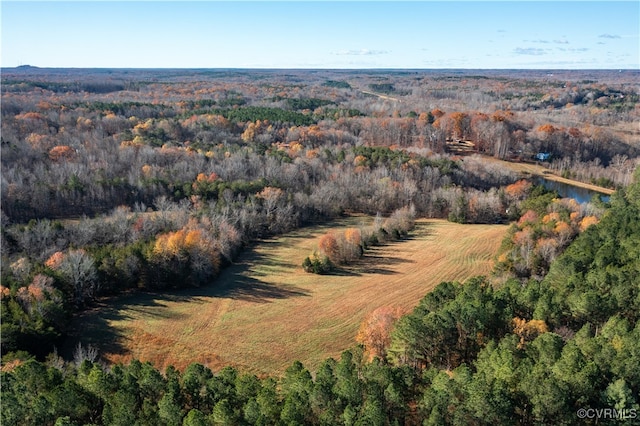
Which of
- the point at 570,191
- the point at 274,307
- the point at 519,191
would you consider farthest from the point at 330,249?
the point at 570,191

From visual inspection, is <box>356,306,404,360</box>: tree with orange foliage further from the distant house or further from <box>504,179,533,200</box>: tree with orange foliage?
the distant house

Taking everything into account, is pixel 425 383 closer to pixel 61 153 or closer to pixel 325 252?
pixel 325 252

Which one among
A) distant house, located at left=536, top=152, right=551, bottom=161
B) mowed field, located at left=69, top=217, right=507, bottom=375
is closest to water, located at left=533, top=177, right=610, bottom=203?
distant house, located at left=536, top=152, right=551, bottom=161

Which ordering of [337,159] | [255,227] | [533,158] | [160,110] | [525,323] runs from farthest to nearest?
[160,110] → [533,158] → [337,159] → [255,227] → [525,323]

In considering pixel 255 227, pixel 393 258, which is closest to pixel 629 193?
pixel 393 258

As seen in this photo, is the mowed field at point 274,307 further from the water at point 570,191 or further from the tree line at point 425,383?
the water at point 570,191

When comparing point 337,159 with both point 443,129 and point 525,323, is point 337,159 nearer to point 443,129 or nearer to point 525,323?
point 443,129
